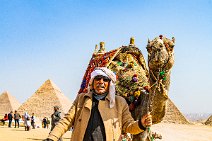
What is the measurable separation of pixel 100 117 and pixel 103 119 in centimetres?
6

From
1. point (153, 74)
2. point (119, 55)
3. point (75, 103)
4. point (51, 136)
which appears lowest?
point (51, 136)

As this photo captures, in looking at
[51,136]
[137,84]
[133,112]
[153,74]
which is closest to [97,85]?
[51,136]

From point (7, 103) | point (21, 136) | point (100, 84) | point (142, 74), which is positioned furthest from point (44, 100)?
point (100, 84)

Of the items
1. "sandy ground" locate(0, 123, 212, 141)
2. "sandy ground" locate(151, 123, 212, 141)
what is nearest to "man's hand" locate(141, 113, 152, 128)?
"sandy ground" locate(0, 123, 212, 141)

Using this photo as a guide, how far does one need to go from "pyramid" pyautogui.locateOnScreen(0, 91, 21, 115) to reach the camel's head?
92.8m

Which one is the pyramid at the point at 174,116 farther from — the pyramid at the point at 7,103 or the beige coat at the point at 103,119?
the beige coat at the point at 103,119

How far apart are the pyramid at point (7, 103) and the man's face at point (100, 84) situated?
93341mm

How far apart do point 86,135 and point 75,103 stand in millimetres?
406

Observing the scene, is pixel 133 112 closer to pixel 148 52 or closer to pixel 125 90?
pixel 125 90

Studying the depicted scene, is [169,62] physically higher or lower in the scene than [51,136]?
higher

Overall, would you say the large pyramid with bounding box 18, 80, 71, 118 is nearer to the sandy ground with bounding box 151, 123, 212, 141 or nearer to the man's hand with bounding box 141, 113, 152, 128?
the sandy ground with bounding box 151, 123, 212, 141

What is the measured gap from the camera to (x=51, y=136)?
388 centimetres

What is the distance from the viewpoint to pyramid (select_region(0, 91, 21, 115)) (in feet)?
311

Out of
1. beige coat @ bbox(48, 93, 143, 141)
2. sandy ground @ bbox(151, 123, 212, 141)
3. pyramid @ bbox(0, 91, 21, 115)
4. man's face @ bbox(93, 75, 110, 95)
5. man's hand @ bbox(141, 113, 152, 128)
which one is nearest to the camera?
man's hand @ bbox(141, 113, 152, 128)
